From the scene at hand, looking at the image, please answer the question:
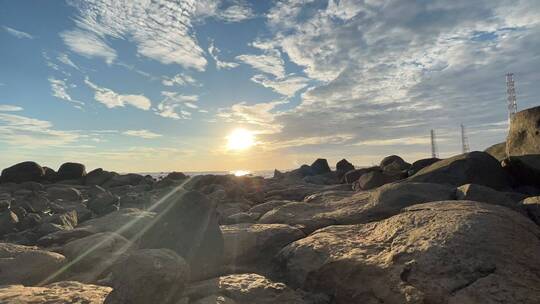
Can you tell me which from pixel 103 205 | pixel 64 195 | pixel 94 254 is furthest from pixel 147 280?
pixel 64 195

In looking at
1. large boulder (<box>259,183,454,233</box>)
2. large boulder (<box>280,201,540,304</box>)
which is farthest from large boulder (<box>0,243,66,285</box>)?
large boulder (<box>259,183,454,233</box>)

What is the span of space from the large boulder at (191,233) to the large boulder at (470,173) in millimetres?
7015

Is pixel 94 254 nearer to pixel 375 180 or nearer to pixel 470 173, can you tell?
pixel 470 173

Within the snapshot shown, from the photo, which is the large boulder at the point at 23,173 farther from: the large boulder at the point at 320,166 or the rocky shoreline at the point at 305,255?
the rocky shoreline at the point at 305,255

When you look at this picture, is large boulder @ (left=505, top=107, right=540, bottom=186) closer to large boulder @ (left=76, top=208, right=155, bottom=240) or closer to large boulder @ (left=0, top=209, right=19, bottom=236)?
large boulder @ (left=76, top=208, right=155, bottom=240)

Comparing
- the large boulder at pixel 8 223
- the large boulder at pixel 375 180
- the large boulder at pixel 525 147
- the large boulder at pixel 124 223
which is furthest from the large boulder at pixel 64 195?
the large boulder at pixel 525 147

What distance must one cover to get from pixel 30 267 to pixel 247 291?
3509 millimetres

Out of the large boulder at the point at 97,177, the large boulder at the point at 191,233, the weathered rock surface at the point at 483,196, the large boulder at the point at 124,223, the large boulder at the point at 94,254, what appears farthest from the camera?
the large boulder at the point at 97,177

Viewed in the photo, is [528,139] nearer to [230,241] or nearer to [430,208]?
[430,208]

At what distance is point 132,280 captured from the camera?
15.2 ft

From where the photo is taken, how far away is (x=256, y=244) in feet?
22.9

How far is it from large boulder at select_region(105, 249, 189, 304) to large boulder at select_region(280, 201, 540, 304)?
64.5 inches

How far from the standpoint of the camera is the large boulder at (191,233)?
20.8 feet

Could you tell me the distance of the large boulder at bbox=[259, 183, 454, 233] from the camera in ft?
25.4
